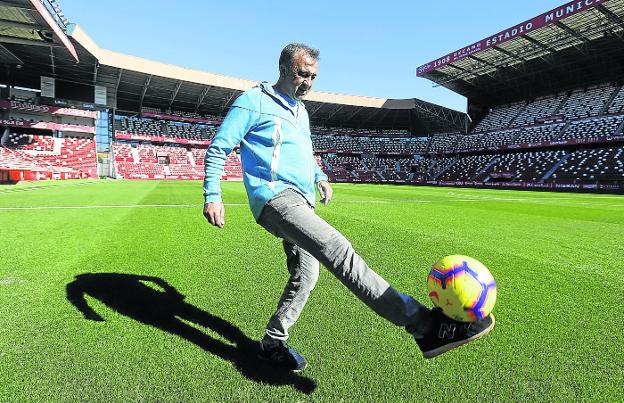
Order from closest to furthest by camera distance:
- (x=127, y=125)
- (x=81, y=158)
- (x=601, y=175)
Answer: (x=601, y=175) → (x=81, y=158) → (x=127, y=125)

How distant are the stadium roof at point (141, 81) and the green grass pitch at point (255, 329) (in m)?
27.2

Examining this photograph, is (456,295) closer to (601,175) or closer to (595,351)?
(595,351)

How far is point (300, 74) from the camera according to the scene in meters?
2.19

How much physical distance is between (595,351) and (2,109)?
2161 inches

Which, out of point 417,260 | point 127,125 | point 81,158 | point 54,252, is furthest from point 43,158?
point 417,260

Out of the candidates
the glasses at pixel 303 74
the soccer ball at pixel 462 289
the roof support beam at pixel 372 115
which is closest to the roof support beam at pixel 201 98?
the roof support beam at pixel 372 115

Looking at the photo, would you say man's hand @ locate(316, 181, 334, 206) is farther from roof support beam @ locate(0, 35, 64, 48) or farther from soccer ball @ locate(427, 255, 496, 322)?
roof support beam @ locate(0, 35, 64, 48)

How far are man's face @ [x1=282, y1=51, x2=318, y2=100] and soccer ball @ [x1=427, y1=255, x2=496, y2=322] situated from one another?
1334mm

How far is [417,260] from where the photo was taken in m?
4.63

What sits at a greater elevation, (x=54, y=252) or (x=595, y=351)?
(x=595, y=351)

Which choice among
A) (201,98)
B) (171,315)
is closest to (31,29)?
(201,98)

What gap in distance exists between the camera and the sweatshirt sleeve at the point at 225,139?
2.08 meters

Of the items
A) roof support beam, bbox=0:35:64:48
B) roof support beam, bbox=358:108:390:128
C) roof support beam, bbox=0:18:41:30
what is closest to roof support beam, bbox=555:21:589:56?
roof support beam, bbox=358:108:390:128

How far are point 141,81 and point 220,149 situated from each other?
167ft
